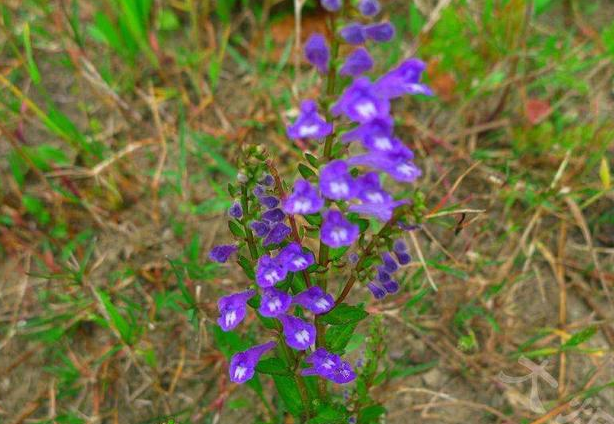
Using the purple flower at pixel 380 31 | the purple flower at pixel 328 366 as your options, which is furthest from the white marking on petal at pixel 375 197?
the purple flower at pixel 328 366

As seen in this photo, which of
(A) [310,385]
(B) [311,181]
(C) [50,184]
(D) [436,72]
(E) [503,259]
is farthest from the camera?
(D) [436,72]

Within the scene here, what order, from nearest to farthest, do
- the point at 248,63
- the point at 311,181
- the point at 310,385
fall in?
the point at 311,181, the point at 310,385, the point at 248,63

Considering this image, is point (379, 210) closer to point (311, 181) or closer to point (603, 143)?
point (311, 181)

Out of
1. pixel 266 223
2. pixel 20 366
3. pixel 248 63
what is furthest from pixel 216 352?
pixel 248 63

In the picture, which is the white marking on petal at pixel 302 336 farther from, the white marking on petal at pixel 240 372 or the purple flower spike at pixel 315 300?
the white marking on petal at pixel 240 372

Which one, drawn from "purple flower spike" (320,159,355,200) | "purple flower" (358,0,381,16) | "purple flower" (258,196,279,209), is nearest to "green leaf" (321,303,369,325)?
"purple flower" (258,196,279,209)

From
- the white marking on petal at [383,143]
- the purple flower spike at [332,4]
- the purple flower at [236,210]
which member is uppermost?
the purple flower spike at [332,4]
